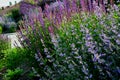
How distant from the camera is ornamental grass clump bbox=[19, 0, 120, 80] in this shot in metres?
3.14

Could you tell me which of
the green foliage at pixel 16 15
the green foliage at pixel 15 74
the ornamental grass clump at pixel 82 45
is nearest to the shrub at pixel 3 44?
the ornamental grass clump at pixel 82 45

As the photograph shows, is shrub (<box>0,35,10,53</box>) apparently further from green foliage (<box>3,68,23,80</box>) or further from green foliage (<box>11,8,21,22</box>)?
green foliage (<box>11,8,21,22</box>)

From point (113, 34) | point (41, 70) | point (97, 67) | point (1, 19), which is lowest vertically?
point (1, 19)

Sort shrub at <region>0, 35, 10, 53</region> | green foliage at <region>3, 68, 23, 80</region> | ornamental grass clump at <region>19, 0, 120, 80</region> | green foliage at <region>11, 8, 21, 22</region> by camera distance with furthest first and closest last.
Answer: green foliage at <region>11, 8, 21, 22</region> < shrub at <region>0, 35, 10, 53</region> < green foliage at <region>3, 68, 23, 80</region> < ornamental grass clump at <region>19, 0, 120, 80</region>

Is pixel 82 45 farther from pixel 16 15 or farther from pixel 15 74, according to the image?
pixel 16 15

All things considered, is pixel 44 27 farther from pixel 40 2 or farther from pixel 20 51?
pixel 40 2

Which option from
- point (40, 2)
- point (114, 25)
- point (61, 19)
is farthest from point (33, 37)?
point (40, 2)

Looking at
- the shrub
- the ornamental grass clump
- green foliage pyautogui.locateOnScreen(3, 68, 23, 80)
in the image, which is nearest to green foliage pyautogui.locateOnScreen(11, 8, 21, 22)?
the shrub

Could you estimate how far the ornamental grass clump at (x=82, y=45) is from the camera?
3141 mm

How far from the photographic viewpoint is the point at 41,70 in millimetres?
4680

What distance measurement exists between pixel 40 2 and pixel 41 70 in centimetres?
1294

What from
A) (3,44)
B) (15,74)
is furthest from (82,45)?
(3,44)

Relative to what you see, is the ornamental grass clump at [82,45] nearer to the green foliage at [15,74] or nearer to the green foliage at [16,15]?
the green foliage at [15,74]

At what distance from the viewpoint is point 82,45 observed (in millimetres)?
3451
